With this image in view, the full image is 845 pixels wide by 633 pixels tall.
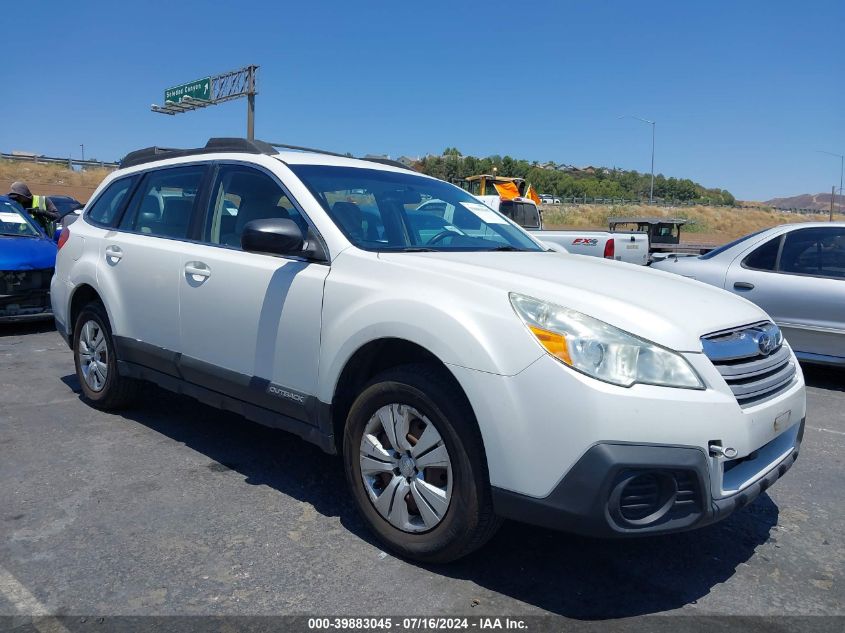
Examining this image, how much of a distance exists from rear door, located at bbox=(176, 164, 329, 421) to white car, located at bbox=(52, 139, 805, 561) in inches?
0.5

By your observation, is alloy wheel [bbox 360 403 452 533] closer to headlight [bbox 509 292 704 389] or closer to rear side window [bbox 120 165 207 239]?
headlight [bbox 509 292 704 389]

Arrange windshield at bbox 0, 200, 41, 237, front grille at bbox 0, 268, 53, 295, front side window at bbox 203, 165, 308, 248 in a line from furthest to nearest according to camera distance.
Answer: windshield at bbox 0, 200, 41, 237
front grille at bbox 0, 268, 53, 295
front side window at bbox 203, 165, 308, 248

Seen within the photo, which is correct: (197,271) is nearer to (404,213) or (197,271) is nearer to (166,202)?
(166,202)

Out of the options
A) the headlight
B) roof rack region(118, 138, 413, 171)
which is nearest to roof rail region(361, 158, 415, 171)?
roof rack region(118, 138, 413, 171)

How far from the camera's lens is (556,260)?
3590mm

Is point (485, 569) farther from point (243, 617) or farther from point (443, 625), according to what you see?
point (243, 617)

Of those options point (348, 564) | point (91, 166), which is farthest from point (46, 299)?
point (91, 166)

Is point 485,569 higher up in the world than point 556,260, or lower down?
lower down

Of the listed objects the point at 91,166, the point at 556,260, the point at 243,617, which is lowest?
the point at 243,617

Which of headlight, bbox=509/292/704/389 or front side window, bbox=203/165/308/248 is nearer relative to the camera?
headlight, bbox=509/292/704/389

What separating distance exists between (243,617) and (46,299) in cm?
698

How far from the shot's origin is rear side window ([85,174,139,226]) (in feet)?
16.4

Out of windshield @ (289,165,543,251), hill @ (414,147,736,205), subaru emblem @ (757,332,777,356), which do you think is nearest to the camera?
subaru emblem @ (757,332,777,356)

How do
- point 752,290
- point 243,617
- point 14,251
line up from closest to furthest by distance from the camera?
point 243,617 < point 752,290 < point 14,251
